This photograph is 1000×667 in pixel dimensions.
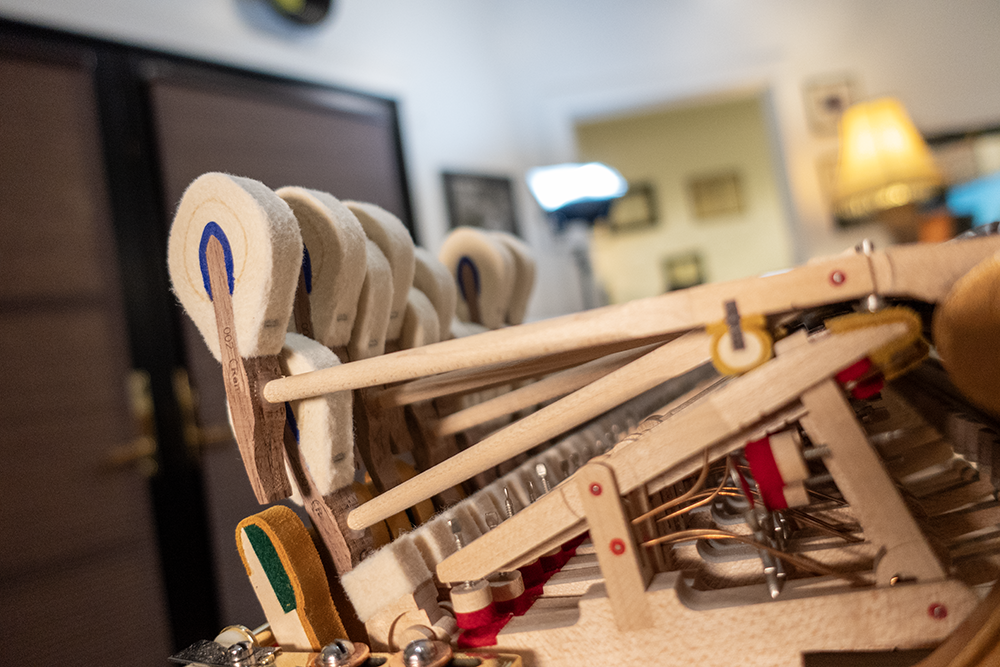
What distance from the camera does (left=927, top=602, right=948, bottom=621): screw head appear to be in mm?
515

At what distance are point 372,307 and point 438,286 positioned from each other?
0.77 feet

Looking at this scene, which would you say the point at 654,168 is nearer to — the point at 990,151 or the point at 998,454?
the point at 990,151

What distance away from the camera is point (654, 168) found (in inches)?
196

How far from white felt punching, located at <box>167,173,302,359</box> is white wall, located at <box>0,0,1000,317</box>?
2.05 m

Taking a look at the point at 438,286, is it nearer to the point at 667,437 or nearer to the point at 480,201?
the point at 667,437

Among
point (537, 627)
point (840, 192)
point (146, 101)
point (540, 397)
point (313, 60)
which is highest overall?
point (313, 60)

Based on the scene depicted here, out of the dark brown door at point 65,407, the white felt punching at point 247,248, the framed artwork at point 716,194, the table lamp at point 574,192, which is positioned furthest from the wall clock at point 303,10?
the framed artwork at point 716,194

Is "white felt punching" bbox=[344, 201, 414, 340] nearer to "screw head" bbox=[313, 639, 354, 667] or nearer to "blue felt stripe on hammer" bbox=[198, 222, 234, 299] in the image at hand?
"blue felt stripe on hammer" bbox=[198, 222, 234, 299]

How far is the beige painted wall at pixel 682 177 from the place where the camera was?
193 inches

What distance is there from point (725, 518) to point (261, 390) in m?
0.51

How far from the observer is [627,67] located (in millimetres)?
3285

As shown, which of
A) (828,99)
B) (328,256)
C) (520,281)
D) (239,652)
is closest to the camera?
(239,652)

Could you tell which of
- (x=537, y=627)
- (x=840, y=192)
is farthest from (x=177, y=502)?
(x=840, y=192)

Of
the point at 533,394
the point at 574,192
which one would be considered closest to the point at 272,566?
the point at 533,394
